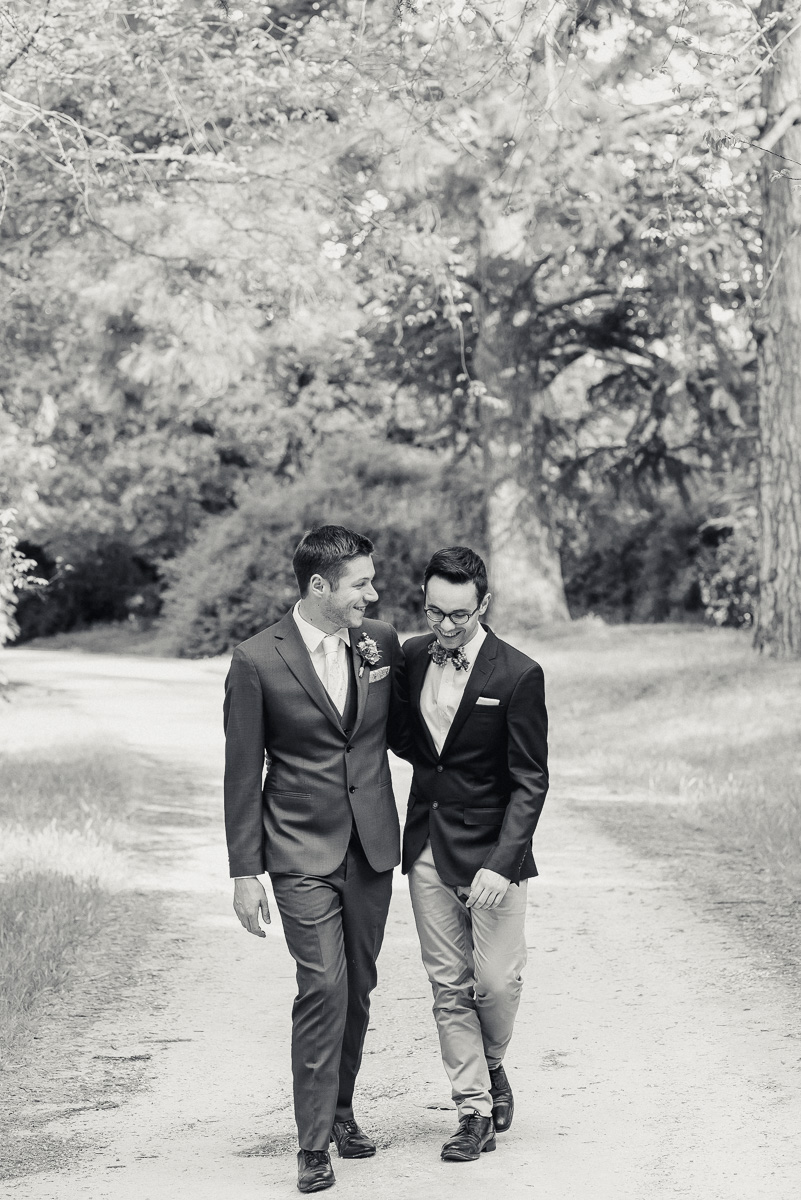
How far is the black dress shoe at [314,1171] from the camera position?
414cm

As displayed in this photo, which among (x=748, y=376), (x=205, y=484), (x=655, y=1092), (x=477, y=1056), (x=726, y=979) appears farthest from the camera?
(x=205, y=484)

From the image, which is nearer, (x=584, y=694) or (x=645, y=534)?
(x=584, y=694)

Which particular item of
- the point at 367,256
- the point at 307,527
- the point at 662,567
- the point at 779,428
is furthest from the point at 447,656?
the point at 662,567

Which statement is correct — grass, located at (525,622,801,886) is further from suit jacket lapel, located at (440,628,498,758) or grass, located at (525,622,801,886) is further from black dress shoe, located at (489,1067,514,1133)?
suit jacket lapel, located at (440,628,498,758)

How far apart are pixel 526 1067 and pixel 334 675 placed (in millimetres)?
1740

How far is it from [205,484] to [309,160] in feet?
81.1

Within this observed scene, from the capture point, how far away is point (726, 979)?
6.32m

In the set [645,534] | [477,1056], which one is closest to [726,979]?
[477,1056]

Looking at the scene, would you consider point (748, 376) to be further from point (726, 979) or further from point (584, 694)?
point (726, 979)

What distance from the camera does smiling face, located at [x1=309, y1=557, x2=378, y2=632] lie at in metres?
4.45

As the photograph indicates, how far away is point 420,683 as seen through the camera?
15.4 feet

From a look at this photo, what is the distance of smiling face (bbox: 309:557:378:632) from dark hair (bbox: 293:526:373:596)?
0.01 m

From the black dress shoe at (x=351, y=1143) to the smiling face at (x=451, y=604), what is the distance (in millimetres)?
1492

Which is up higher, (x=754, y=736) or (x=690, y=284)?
(x=690, y=284)
